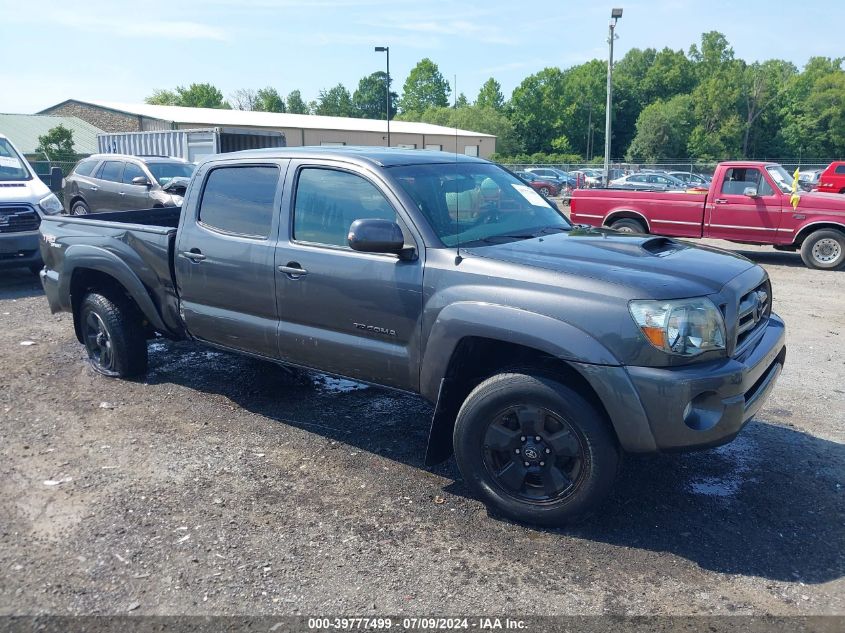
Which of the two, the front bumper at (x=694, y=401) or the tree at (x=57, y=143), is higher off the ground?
the tree at (x=57, y=143)

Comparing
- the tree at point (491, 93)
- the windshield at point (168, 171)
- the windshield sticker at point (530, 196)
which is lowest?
the windshield sticker at point (530, 196)

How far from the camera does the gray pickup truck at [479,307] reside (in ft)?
11.0

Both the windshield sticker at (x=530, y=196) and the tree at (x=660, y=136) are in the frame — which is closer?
the windshield sticker at (x=530, y=196)

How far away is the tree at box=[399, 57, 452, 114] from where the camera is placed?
106062 mm

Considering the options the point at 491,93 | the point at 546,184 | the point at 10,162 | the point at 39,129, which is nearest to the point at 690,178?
the point at 546,184

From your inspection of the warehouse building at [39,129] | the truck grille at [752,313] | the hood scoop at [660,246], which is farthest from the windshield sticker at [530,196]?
the warehouse building at [39,129]

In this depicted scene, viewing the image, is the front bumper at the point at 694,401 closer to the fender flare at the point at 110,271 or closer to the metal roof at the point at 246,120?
the fender flare at the point at 110,271

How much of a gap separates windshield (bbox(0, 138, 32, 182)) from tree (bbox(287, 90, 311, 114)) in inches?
4424

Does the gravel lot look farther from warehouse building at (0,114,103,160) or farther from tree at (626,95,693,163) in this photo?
tree at (626,95,693,163)

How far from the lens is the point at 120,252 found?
18.1 feet

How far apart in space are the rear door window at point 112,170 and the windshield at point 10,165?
8.58 feet

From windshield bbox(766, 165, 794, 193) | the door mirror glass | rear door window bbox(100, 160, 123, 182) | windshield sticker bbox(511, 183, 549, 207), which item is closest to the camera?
the door mirror glass

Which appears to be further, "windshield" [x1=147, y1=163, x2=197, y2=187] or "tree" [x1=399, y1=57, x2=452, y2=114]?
"tree" [x1=399, y1=57, x2=452, y2=114]

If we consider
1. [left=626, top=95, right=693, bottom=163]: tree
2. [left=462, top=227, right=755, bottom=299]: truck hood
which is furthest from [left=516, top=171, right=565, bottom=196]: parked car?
[left=626, top=95, right=693, bottom=163]: tree
